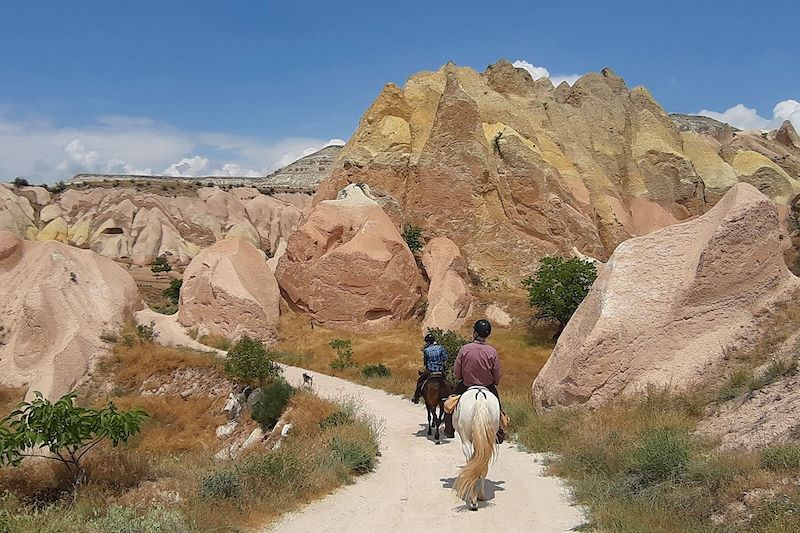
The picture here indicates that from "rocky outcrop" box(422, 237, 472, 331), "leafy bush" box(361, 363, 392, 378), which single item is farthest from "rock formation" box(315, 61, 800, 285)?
"leafy bush" box(361, 363, 392, 378)

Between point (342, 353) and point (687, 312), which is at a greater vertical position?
point (687, 312)

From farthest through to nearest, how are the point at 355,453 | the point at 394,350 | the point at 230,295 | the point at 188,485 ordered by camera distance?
the point at 230,295 < the point at 394,350 < the point at 355,453 < the point at 188,485

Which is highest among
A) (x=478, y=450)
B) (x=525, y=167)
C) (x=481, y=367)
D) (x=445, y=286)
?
(x=525, y=167)

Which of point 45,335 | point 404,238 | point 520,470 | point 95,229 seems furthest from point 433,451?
point 95,229

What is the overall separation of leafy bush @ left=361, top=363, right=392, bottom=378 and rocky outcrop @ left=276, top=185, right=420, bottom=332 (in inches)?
188

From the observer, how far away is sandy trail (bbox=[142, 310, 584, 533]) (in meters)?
6.32

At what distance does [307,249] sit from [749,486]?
22322 mm

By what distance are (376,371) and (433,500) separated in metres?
12.5

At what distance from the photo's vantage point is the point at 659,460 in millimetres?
6781

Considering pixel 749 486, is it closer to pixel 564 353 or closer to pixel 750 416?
pixel 750 416

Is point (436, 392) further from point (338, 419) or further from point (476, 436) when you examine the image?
point (476, 436)

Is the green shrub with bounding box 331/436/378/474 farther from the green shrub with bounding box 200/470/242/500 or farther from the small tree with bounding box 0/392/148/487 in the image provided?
the small tree with bounding box 0/392/148/487

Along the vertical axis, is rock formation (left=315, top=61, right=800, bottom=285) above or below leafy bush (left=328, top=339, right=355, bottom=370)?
above

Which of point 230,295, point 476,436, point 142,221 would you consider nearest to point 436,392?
point 476,436
